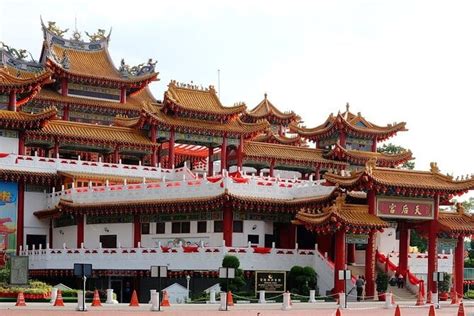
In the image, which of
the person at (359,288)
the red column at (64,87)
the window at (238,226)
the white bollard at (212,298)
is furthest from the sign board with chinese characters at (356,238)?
the red column at (64,87)

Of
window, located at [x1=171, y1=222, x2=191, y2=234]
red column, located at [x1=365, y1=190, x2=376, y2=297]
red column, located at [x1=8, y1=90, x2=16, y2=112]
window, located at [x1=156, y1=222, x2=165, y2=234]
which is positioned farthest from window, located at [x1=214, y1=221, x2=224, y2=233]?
red column, located at [x1=8, y1=90, x2=16, y2=112]

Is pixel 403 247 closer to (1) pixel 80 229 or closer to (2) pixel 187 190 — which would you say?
(2) pixel 187 190

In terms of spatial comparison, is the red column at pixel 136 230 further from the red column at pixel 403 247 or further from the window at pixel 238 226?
the red column at pixel 403 247

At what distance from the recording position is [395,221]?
186ft

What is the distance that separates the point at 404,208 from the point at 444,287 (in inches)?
245

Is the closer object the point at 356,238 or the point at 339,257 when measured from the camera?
the point at 339,257

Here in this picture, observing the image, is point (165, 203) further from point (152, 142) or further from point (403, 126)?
point (403, 126)

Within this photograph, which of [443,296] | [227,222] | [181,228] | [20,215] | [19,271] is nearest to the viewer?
[19,271]

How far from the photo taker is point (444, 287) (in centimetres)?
5709

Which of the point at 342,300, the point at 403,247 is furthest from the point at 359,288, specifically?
the point at 403,247

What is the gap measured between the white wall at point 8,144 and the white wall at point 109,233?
7.43 meters

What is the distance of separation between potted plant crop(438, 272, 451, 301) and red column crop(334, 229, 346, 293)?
6.59 m

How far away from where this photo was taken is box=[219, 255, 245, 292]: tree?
51844mm

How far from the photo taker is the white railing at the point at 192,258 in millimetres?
54219
